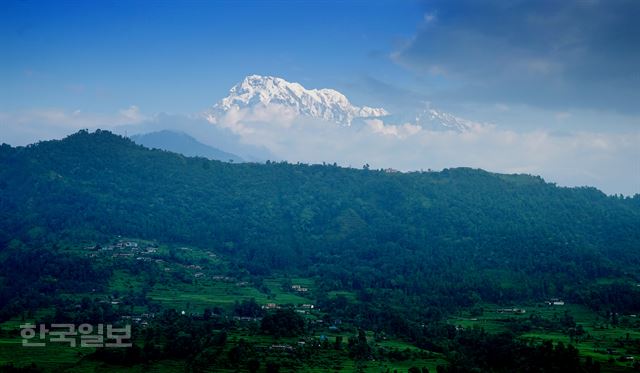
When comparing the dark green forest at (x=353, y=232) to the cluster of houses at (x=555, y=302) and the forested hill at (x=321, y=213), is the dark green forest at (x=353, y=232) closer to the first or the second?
the forested hill at (x=321, y=213)

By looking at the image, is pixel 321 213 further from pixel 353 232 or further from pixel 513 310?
pixel 513 310

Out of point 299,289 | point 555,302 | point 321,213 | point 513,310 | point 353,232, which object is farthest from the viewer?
point 321,213

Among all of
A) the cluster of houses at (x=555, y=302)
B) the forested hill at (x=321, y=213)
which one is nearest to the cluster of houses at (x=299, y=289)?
the forested hill at (x=321, y=213)

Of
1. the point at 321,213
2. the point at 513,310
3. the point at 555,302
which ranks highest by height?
the point at 321,213

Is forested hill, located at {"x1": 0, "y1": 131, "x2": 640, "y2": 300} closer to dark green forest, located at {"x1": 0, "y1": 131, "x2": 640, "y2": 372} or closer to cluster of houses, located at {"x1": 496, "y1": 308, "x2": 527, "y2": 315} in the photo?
dark green forest, located at {"x1": 0, "y1": 131, "x2": 640, "y2": 372}

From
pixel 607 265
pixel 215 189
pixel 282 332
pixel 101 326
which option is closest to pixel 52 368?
pixel 101 326

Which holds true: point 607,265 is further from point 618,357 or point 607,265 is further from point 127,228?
point 127,228

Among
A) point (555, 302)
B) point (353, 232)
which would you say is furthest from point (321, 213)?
point (555, 302)

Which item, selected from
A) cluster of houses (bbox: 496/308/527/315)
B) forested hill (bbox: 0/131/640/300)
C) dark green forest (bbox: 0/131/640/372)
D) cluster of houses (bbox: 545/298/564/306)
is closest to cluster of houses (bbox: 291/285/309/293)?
dark green forest (bbox: 0/131/640/372)
